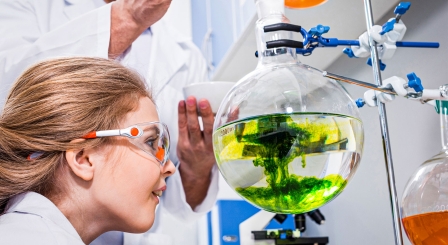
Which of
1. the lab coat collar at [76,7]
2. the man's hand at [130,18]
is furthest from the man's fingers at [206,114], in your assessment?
the lab coat collar at [76,7]

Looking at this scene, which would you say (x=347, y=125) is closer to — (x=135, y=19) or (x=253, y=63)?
(x=135, y=19)

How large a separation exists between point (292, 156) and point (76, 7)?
3.69 feet

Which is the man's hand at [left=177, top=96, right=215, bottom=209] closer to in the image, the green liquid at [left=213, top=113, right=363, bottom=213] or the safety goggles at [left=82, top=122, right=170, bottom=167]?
the safety goggles at [left=82, top=122, right=170, bottom=167]

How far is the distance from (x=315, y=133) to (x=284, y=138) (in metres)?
0.04

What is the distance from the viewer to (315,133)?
22.2 inches

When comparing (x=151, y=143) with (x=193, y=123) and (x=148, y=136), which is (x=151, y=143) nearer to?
(x=148, y=136)

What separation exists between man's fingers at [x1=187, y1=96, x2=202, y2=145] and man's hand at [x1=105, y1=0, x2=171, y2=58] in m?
0.31

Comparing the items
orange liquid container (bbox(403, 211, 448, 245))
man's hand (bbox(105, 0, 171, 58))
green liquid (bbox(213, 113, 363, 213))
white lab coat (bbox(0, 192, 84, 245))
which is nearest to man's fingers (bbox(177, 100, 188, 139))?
man's hand (bbox(105, 0, 171, 58))

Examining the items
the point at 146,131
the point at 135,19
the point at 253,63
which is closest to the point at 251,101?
the point at 146,131

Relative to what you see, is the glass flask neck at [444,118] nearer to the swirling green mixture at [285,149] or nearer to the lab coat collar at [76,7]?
the swirling green mixture at [285,149]

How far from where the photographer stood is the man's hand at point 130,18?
3.89ft

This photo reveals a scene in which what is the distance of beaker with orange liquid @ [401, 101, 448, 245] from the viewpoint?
1.97 feet

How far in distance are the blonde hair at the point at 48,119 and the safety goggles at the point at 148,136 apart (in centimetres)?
4

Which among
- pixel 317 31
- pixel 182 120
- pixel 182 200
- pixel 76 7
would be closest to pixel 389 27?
pixel 317 31
